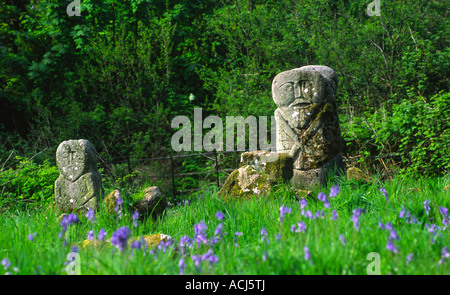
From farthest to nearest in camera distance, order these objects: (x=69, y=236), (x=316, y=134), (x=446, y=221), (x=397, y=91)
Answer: (x=397, y=91) → (x=316, y=134) → (x=69, y=236) → (x=446, y=221)

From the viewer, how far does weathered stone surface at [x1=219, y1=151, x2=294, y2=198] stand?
5.66 m

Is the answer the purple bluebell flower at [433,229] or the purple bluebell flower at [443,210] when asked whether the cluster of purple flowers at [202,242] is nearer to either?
the purple bluebell flower at [433,229]

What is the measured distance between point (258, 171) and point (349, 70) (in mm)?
6547

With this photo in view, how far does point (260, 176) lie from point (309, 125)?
120cm

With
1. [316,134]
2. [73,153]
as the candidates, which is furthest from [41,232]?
[316,134]

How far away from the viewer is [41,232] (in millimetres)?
3492

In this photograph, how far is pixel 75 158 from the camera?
5.98 m

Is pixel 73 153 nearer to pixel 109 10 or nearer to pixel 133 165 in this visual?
pixel 133 165

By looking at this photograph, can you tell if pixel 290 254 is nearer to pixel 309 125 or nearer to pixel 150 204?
pixel 150 204

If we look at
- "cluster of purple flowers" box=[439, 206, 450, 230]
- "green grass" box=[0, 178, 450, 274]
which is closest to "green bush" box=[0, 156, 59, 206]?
"green grass" box=[0, 178, 450, 274]

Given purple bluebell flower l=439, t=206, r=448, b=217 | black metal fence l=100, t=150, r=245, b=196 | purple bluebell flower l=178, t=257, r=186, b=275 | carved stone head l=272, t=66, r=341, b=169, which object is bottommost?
black metal fence l=100, t=150, r=245, b=196

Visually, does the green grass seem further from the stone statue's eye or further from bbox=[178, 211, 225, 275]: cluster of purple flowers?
the stone statue's eye

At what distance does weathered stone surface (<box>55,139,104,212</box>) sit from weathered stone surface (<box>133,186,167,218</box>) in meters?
1.07

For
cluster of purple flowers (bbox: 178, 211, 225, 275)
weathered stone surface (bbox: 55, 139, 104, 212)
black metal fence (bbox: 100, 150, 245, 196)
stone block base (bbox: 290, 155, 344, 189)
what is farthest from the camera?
black metal fence (bbox: 100, 150, 245, 196)
